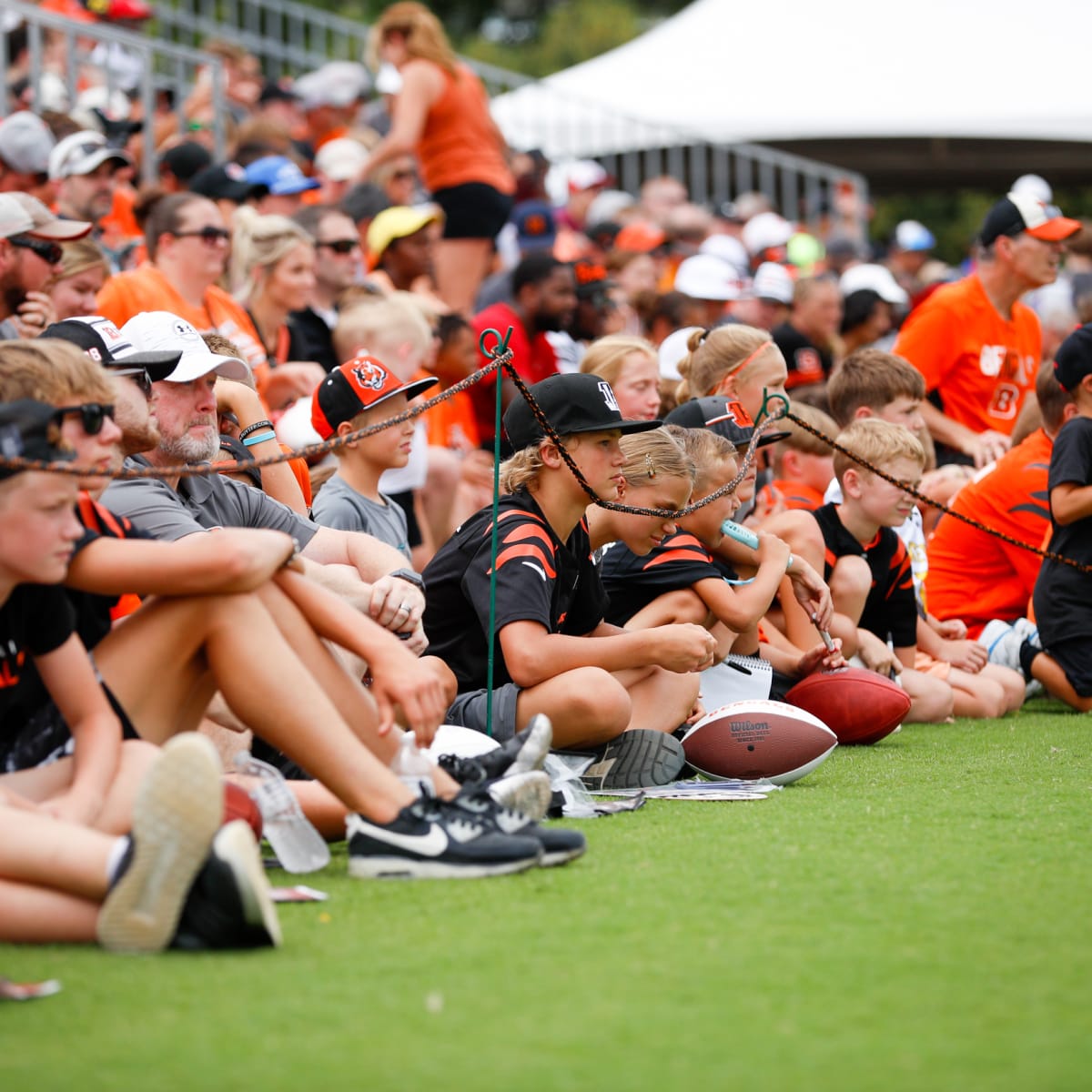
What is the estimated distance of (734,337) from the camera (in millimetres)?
7516

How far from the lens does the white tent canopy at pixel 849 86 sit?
18719mm

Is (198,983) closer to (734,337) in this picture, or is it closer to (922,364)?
(734,337)

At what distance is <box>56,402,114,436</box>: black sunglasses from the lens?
147 inches

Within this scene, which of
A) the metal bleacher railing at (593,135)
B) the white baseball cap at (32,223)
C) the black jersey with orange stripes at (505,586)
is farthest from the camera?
the metal bleacher railing at (593,135)

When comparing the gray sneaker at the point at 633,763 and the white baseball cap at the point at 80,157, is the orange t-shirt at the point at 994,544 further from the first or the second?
the white baseball cap at the point at 80,157

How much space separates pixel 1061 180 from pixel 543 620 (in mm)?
17698

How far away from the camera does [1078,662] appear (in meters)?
7.43

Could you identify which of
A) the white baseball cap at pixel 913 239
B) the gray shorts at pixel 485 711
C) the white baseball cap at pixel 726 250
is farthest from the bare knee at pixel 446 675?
the white baseball cap at pixel 913 239

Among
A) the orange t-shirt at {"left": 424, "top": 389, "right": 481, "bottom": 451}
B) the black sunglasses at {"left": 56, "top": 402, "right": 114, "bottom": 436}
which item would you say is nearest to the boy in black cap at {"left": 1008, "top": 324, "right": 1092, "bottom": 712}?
the orange t-shirt at {"left": 424, "top": 389, "right": 481, "bottom": 451}

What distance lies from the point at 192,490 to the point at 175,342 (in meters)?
0.45

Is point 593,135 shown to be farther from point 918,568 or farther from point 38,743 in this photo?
point 38,743

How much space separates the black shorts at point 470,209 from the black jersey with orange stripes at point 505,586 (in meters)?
6.18

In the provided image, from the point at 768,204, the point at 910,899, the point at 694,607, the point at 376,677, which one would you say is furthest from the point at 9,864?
the point at 768,204

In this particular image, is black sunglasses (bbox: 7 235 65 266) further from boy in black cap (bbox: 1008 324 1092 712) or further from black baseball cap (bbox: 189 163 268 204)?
boy in black cap (bbox: 1008 324 1092 712)
